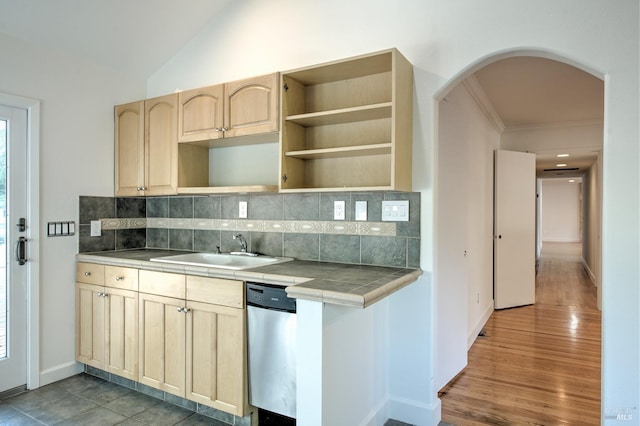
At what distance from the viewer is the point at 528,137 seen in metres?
5.69

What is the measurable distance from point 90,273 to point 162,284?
0.84 m

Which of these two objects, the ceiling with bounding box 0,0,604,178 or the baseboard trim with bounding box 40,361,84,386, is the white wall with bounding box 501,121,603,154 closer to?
the ceiling with bounding box 0,0,604,178

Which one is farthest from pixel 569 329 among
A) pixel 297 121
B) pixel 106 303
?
pixel 106 303

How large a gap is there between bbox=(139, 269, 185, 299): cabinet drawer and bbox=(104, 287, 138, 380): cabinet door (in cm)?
13

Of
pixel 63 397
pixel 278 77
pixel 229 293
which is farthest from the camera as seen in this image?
pixel 63 397

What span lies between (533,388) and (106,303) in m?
3.09

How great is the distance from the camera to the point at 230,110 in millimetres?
2625

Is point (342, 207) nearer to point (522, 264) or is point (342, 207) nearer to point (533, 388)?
point (533, 388)

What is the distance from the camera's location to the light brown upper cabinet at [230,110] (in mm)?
2455

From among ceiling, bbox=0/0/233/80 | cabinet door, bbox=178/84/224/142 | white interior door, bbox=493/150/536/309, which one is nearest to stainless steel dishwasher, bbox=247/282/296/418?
cabinet door, bbox=178/84/224/142

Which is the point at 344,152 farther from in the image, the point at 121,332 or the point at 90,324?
the point at 90,324

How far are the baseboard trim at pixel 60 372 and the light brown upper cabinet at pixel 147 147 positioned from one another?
1355 mm

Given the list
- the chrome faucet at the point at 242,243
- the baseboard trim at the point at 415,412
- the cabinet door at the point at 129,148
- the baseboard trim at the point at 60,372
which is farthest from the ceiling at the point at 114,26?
the baseboard trim at the point at 415,412

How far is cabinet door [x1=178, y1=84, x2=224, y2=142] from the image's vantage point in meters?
2.67
